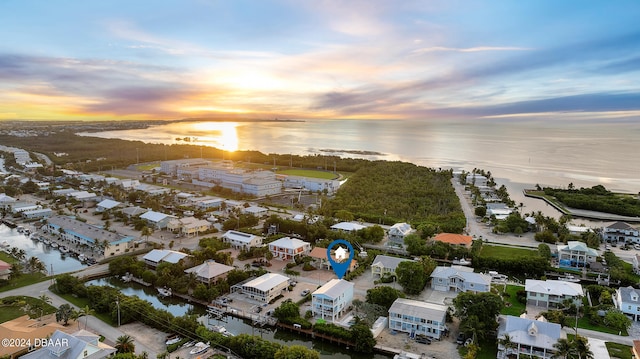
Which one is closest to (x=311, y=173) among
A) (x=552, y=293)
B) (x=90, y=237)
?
(x=90, y=237)

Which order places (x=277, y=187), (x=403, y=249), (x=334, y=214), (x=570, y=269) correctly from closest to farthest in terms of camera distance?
(x=570, y=269) < (x=403, y=249) < (x=334, y=214) < (x=277, y=187)

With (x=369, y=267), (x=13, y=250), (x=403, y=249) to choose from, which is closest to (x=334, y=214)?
(x=403, y=249)

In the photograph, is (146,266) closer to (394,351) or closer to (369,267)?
(369,267)

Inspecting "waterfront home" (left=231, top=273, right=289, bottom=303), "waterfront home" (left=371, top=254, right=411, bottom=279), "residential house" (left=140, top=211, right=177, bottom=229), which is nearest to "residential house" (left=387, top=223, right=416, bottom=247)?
"waterfront home" (left=371, top=254, right=411, bottom=279)

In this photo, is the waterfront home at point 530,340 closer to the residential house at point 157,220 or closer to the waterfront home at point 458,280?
the waterfront home at point 458,280

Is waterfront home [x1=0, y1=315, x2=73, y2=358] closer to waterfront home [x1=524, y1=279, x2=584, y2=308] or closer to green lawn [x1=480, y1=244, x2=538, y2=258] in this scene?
waterfront home [x1=524, y1=279, x2=584, y2=308]
